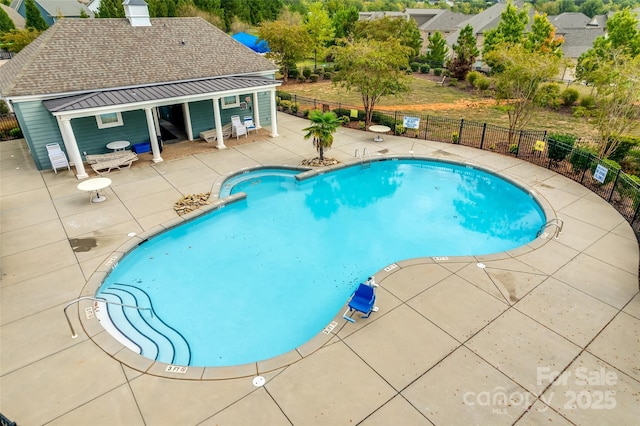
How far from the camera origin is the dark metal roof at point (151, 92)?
14.4 meters

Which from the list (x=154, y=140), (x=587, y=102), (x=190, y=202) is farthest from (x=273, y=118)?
(x=587, y=102)

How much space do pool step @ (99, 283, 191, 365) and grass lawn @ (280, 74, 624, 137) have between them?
749 inches

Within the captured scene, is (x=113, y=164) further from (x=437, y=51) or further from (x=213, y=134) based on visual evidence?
(x=437, y=51)

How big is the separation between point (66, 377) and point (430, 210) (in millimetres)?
11998

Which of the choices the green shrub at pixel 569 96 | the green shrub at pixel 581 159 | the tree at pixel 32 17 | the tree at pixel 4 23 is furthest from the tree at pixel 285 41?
the tree at pixel 4 23

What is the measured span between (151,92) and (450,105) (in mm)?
23264

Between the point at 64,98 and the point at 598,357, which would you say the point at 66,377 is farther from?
the point at 64,98

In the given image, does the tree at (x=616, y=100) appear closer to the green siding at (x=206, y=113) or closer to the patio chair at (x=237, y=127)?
the green siding at (x=206, y=113)

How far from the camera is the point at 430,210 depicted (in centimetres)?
1415

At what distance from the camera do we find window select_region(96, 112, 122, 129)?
53.9ft

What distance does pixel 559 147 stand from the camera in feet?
52.2

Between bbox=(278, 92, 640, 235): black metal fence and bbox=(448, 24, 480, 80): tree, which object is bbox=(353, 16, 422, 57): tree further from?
bbox=(278, 92, 640, 235): black metal fence

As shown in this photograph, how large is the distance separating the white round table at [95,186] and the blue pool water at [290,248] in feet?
10.6

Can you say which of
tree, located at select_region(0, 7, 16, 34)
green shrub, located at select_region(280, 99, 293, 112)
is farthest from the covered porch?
tree, located at select_region(0, 7, 16, 34)
